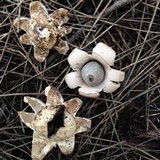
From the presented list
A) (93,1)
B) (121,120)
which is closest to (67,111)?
(121,120)

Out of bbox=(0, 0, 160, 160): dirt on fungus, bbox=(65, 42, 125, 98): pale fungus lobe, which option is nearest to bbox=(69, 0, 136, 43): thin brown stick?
bbox=(0, 0, 160, 160): dirt on fungus

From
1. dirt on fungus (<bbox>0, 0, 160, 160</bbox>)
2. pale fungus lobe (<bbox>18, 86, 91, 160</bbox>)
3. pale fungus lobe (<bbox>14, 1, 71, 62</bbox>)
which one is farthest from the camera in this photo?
dirt on fungus (<bbox>0, 0, 160, 160</bbox>)

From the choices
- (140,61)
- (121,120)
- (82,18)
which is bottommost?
(121,120)

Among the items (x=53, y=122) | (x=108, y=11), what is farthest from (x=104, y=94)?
(x=108, y=11)

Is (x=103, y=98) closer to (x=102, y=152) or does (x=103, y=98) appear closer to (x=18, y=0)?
(x=102, y=152)

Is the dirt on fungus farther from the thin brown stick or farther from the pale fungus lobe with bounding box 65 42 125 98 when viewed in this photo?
the pale fungus lobe with bounding box 65 42 125 98

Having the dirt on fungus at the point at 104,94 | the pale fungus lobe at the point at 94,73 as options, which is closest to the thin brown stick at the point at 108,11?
the dirt on fungus at the point at 104,94

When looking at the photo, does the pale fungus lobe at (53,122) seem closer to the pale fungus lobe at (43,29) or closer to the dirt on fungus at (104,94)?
the dirt on fungus at (104,94)
